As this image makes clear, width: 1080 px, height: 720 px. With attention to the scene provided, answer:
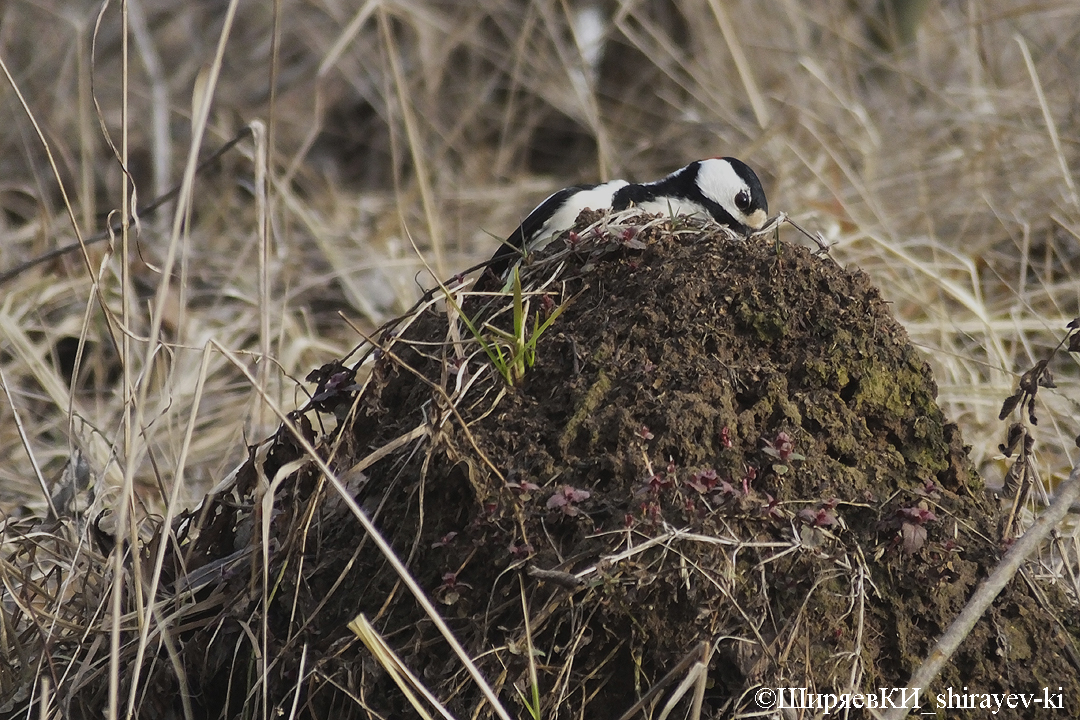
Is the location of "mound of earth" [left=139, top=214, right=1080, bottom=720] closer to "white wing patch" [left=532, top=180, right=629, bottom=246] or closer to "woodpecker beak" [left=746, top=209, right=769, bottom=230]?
"white wing patch" [left=532, top=180, right=629, bottom=246]

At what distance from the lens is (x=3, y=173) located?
7078 mm

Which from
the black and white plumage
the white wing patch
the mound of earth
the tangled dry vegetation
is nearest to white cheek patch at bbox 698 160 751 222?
the black and white plumage

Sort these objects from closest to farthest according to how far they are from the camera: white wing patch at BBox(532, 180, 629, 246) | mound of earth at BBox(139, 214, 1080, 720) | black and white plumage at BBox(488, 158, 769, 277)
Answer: mound of earth at BBox(139, 214, 1080, 720) → white wing patch at BBox(532, 180, 629, 246) → black and white plumage at BBox(488, 158, 769, 277)

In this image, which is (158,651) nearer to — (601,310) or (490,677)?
(490,677)

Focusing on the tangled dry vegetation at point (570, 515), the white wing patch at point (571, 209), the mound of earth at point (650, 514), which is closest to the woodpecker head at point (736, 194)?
the white wing patch at point (571, 209)

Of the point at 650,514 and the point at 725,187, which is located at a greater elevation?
the point at 725,187

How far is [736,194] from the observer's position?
388 cm

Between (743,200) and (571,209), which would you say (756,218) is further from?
(571,209)

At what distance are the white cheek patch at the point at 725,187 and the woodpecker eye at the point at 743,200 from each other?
12 millimetres

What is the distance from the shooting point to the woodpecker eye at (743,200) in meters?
3.86

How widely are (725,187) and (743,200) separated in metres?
0.09

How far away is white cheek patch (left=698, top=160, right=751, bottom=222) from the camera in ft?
12.8

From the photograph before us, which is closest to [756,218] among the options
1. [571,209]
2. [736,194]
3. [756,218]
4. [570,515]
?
[756,218]

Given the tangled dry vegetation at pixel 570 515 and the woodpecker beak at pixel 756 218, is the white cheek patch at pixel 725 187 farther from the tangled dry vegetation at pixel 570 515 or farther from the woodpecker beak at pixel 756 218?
the tangled dry vegetation at pixel 570 515
